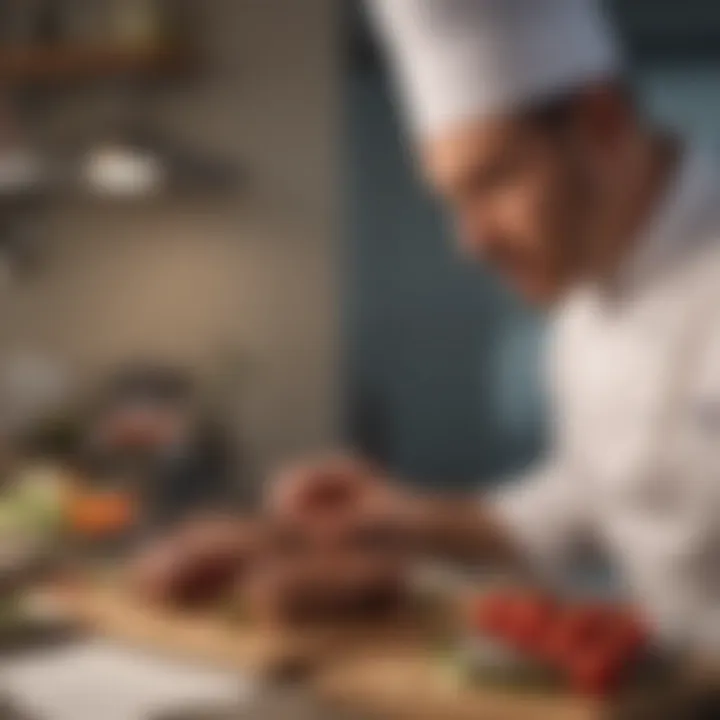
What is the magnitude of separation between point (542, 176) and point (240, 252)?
0.22 metres

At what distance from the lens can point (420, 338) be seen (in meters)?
0.78

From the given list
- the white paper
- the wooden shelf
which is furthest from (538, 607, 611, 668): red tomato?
the wooden shelf

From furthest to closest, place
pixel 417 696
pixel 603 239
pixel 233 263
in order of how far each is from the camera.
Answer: pixel 233 263, pixel 603 239, pixel 417 696

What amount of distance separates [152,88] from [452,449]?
0.80ft

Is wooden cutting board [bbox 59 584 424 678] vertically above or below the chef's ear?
below

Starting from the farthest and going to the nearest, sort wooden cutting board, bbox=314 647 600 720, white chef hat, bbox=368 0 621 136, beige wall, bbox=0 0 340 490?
beige wall, bbox=0 0 340 490 < white chef hat, bbox=368 0 621 136 < wooden cutting board, bbox=314 647 600 720

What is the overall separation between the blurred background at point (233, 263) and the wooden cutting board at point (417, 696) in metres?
0.15

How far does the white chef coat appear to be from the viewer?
661 millimetres

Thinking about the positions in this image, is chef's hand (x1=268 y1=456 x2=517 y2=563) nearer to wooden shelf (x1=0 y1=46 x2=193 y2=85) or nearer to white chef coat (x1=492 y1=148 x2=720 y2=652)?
white chef coat (x1=492 y1=148 x2=720 y2=652)

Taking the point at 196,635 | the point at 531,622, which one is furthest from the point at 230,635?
the point at 531,622

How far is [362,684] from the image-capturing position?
595mm

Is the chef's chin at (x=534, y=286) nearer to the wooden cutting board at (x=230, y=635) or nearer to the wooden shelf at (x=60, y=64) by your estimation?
the wooden cutting board at (x=230, y=635)

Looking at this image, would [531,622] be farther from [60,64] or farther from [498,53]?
[60,64]

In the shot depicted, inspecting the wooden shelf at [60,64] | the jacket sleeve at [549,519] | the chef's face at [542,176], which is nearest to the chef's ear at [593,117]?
the chef's face at [542,176]
